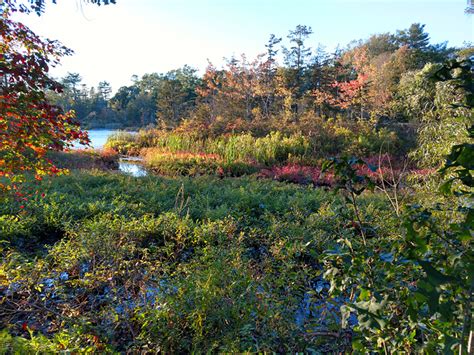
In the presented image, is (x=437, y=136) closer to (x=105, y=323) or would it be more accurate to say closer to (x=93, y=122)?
(x=105, y=323)

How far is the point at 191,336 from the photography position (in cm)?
207

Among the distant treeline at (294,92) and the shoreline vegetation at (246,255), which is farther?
the distant treeline at (294,92)

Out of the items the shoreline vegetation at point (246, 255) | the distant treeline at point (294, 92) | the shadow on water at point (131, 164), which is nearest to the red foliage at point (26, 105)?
the shoreline vegetation at point (246, 255)

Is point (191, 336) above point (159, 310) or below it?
below

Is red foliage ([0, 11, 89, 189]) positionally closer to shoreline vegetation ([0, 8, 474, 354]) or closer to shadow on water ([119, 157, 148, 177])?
shoreline vegetation ([0, 8, 474, 354])

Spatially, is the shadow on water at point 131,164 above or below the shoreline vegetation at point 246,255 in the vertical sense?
below

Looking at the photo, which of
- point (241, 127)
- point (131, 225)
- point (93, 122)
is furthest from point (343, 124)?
point (93, 122)

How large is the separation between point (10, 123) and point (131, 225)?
1604mm

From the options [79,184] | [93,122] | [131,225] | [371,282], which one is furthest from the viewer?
[93,122]

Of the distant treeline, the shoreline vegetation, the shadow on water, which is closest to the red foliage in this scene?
the shoreline vegetation

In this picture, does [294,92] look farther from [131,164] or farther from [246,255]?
[246,255]

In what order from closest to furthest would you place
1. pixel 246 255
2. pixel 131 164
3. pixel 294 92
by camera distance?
pixel 246 255 < pixel 131 164 < pixel 294 92

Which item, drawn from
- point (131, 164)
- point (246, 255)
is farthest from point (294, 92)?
point (246, 255)

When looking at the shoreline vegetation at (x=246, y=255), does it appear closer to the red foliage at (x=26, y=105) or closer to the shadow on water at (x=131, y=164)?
the red foliage at (x=26, y=105)
